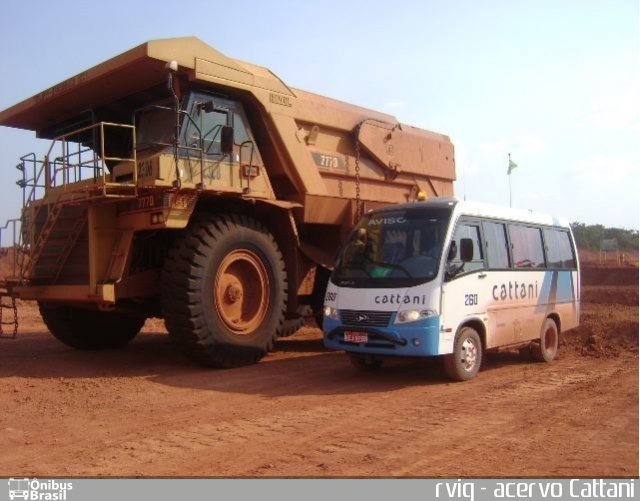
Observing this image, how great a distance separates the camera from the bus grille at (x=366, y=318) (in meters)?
8.10

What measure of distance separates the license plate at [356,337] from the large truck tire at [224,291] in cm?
186

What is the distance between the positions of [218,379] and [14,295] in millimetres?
3770

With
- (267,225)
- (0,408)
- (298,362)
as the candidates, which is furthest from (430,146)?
(0,408)

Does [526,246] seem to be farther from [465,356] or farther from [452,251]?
[465,356]

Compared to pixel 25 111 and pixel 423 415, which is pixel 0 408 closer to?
pixel 423 415

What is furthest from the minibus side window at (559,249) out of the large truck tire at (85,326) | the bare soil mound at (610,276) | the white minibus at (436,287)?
the bare soil mound at (610,276)

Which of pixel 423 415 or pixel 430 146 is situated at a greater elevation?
pixel 430 146

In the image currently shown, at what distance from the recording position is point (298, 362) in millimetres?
10188

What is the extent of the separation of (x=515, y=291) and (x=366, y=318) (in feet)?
8.57

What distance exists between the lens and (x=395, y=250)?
866 centimetres

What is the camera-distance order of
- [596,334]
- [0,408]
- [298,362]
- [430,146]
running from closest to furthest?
[0,408] < [298,362] < [596,334] < [430,146]

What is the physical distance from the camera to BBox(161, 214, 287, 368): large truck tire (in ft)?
28.7

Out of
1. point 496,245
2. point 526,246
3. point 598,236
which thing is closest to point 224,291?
point 496,245

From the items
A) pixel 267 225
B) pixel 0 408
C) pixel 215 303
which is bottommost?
pixel 0 408
